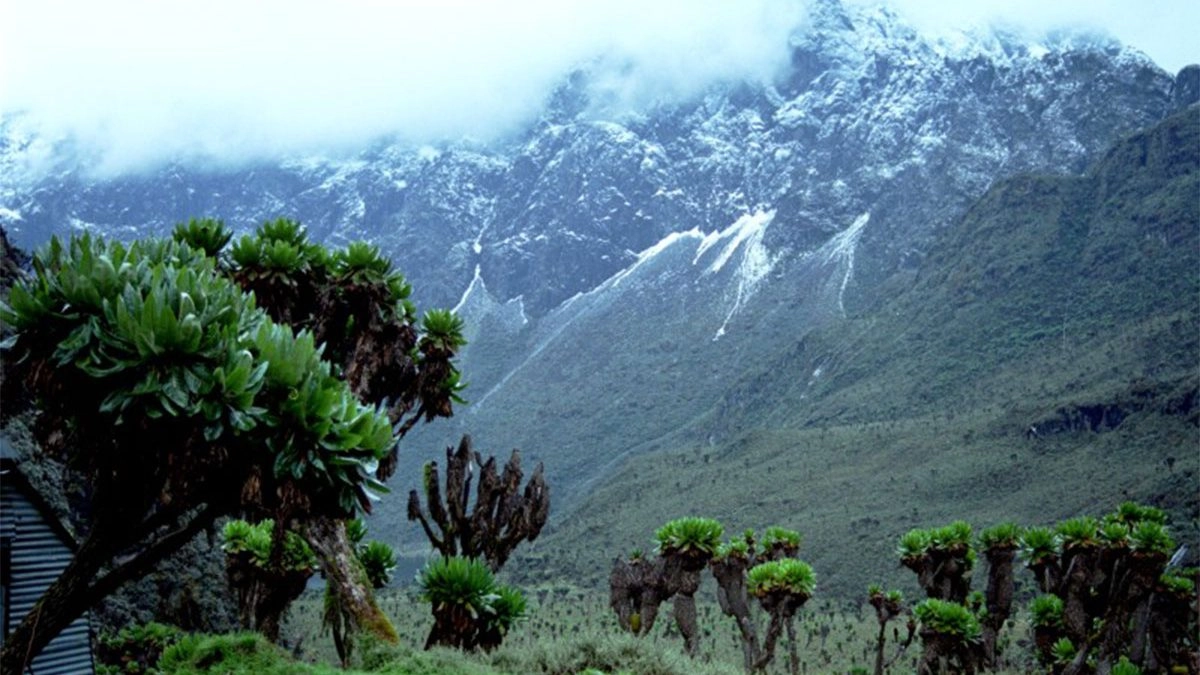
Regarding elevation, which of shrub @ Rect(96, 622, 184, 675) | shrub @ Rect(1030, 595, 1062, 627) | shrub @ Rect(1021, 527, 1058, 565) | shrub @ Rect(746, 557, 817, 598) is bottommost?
shrub @ Rect(1030, 595, 1062, 627)

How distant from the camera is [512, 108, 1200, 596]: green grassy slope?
64.7 meters

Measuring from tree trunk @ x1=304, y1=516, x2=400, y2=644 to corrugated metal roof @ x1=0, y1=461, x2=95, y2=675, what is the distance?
3.77m

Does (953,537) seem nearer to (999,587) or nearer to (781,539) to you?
(999,587)

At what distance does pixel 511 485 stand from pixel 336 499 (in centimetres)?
965

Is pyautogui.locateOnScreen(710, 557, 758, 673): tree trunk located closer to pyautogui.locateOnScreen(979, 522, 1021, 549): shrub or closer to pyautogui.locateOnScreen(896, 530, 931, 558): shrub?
pyautogui.locateOnScreen(896, 530, 931, 558): shrub

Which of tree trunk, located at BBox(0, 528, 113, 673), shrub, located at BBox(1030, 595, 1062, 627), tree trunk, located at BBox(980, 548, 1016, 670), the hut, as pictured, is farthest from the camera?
shrub, located at BBox(1030, 595, 1062, 627)

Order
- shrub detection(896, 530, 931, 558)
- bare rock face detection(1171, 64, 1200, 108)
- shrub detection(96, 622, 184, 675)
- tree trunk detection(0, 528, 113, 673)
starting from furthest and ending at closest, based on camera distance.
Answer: bare rock face detection(1171, 64, 1200, 108) → shrub detection(896, 530, 931, 558) → shrub detection(96, 622, 184, 675) → tree trunk detection(0, 528, 113, 673)

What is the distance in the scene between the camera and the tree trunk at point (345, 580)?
48.3 feet

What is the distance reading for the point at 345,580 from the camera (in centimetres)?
1491

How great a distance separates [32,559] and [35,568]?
160 mm

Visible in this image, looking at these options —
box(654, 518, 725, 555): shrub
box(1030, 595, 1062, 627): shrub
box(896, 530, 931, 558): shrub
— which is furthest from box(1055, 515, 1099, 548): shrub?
box(654, 518, 725, 555): shrub

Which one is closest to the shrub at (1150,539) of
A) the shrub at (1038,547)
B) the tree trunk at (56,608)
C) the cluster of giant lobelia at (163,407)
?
the shrub at (1038,547)

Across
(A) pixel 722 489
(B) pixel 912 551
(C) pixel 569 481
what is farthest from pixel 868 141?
(B) pixel 912 551

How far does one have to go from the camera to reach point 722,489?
8156 centimetres
